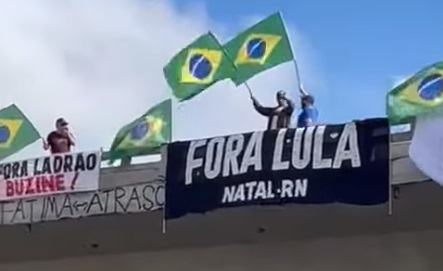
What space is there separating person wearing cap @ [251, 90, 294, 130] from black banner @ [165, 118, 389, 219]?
453mm

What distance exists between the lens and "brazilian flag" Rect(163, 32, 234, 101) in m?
12.7

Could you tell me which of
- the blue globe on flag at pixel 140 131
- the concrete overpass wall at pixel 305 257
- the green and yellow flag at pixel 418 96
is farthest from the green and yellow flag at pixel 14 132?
the green and yellow flag at pixel 418 96

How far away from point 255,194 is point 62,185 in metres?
2.46

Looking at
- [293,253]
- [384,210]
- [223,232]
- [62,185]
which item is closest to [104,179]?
[62,185]

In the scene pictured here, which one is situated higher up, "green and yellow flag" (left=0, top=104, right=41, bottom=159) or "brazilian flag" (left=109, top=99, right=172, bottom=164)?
"green and yellow flag" (left=0, top=104, right=41, bottom=159)

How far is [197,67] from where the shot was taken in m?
12.9

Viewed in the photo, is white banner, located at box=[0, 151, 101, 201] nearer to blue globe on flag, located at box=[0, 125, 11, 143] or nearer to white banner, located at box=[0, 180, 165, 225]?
white banner, located at box=[0, 180, 165, 225]

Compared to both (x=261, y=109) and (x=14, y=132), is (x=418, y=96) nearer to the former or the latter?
(x=261, y=109)

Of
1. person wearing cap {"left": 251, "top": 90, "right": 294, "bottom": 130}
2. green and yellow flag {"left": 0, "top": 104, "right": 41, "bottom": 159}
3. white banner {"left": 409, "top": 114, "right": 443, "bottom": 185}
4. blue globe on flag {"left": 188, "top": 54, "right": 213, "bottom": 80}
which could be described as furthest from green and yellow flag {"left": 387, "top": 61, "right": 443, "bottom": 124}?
green and yellow flag {"left": 0, "top": 104, "right": 41, "bottom": 159}

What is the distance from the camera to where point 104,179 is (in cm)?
1295

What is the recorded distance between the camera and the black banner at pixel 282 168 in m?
11.5

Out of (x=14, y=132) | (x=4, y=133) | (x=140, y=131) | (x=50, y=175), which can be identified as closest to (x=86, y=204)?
(x=50, y=175)

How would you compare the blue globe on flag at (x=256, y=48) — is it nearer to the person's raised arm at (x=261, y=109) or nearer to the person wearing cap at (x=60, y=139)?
the person's raised arm at (x=261, y=109)

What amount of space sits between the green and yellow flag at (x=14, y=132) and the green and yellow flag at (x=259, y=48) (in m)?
2.68
